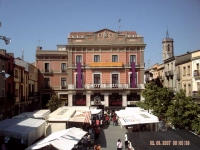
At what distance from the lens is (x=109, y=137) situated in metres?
21.8

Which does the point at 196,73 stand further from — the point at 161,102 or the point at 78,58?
the point at 78,58

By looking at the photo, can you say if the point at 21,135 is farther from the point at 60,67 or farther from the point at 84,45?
the point at 60,67

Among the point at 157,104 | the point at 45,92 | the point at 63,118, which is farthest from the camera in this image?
the point at 45,92

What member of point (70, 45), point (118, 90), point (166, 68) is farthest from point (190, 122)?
point (166, 68)

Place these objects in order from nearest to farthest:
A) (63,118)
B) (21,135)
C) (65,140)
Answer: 1. (65,140)
2. (21,135)
3. (63,118)

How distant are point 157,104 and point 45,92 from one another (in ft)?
76.6

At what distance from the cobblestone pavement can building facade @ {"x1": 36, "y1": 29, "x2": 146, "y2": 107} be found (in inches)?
425

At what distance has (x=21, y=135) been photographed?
14.8 meters

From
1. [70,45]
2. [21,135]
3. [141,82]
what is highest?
[70,45]

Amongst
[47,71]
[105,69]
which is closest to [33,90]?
[47,71]

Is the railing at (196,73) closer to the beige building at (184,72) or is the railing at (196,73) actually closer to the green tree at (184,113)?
the beige building at (184,72)

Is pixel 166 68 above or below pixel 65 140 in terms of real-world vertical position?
above

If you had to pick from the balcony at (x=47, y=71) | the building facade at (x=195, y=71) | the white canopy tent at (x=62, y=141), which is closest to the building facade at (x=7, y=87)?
the balcony at (x=47, y=71)

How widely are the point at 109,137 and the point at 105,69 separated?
58.3 feet
